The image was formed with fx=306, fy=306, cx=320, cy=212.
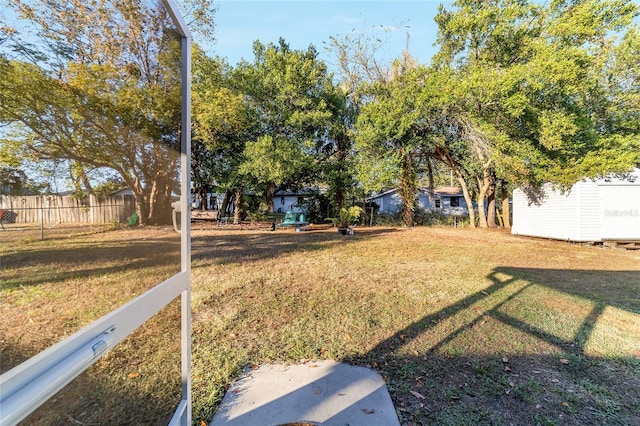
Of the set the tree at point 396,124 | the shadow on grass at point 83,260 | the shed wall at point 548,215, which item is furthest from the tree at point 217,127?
the shed wall at point 548,215

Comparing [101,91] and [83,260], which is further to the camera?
[101,91]

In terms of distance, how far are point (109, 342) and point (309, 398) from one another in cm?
160

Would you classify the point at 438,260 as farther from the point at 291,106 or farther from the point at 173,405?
the point at 291,106

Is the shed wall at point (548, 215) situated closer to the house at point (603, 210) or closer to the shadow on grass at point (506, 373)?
the house at point (603, 210)

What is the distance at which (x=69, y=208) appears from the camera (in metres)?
0.93

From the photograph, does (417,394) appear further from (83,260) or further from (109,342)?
(83,260)

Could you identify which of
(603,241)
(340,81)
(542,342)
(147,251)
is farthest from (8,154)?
(340,81)

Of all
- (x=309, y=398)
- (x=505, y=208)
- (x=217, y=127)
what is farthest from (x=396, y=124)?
(x=309, y=398)

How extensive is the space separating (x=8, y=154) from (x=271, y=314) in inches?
127

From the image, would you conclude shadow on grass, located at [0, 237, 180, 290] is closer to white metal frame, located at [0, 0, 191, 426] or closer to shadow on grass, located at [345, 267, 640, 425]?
white metal frame, located at [0, 0, 191, 426]

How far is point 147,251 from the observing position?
1276 mm

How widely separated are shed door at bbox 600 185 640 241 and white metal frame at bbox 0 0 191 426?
12388mm

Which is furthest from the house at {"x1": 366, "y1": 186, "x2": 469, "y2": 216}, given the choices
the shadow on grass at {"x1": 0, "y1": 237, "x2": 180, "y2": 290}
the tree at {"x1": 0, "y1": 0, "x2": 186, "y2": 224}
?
the shadow on grass at {"x1": 0, "y1": 237, "x2": 180, "y2": 290}

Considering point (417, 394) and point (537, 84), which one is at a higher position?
point (537, 84)
